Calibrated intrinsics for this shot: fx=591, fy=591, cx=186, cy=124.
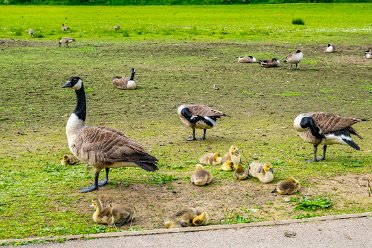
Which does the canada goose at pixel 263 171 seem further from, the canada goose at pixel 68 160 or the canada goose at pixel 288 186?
the canada goose at pixel 68 160

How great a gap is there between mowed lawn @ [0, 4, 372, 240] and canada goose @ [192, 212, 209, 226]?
320 millimetres

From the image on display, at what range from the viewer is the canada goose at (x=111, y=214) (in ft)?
23.9

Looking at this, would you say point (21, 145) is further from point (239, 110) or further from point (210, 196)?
point (239, 110)

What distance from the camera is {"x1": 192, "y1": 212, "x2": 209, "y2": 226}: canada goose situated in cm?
724

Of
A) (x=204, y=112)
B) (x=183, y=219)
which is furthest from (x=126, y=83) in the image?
(x=183, y=219)

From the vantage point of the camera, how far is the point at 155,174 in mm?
9555

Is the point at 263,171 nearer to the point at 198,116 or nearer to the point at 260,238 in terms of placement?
the point at 260,238

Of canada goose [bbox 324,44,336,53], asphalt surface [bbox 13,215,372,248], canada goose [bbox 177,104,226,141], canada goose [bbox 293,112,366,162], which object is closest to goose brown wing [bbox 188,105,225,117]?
canada goose [bbox 177,104,226,141]

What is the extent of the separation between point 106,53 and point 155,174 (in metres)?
16.8

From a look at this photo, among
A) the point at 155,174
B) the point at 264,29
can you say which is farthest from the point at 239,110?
the point at 264,29

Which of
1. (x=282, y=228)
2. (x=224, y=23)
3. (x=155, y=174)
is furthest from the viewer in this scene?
(x=224, y=23)

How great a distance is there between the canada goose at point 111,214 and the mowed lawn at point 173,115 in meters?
0.11

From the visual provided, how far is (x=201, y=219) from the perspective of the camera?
724 centimetres

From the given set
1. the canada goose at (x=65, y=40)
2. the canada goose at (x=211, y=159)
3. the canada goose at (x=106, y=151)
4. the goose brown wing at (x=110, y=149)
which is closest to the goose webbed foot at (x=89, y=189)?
the canada goose at (x=106, y=151)
